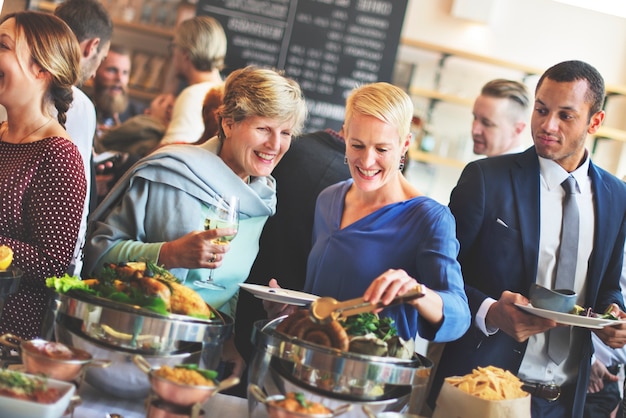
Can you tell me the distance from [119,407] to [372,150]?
96 cm

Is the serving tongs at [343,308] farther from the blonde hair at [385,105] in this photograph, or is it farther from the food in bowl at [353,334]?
the blonde hair at [385,105]

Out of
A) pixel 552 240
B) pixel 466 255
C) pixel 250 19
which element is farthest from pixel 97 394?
pixel 250 19

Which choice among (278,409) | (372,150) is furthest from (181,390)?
(372,150)

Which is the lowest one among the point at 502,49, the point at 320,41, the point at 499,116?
the point at 499,116

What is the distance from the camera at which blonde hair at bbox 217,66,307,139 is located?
7.96 ft

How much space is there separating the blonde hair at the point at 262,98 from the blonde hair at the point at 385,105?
0.76 feet

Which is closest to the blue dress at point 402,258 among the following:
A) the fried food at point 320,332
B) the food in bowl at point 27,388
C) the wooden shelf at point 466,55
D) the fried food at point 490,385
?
the fried food at point 490,385

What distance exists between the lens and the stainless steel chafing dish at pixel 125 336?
5.46ft

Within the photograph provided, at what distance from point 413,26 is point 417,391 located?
534cm

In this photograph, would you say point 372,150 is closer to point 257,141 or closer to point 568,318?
point 257,141

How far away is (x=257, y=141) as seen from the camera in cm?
245

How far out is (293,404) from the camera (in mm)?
1553

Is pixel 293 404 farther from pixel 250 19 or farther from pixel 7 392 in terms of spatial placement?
pixel 250 19

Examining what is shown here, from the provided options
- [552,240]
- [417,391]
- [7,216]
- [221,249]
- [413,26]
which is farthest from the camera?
[413,26]
